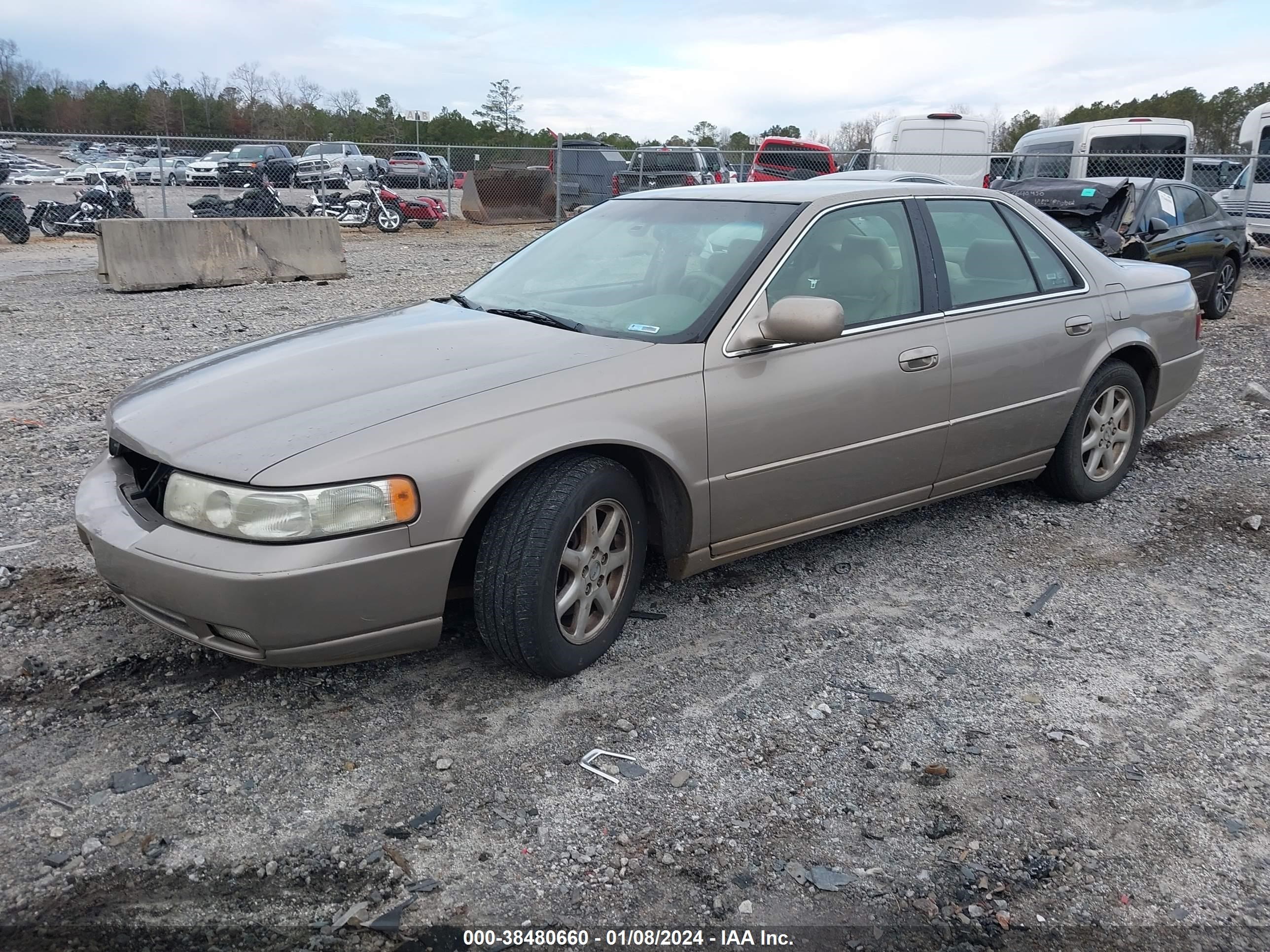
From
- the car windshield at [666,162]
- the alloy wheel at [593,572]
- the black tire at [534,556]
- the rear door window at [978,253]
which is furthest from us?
the car windshield at [666,162]

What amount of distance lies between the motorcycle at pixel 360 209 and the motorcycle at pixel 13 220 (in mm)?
5045

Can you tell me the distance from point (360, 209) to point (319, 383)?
1900 centimetres

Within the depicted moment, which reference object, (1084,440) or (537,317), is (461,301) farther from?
(1084,440)

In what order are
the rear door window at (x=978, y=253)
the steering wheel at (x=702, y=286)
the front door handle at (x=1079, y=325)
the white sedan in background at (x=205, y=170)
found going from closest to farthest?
the steering wheel at (x=702, y=286) → the rear door window at (x=978, y=253) → the front door handle at (x=1079, y=325) → the white sedan in background at (x=205, y=170)

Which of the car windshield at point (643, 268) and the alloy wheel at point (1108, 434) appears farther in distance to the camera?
the alloy wheel at point (1108, 434)

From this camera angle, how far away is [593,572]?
334cm

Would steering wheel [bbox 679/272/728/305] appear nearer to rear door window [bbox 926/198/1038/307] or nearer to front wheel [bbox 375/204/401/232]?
rear door window [bbox 926/198/1038/307]

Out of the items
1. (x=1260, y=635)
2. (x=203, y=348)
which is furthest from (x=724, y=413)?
(x=203, y=348)

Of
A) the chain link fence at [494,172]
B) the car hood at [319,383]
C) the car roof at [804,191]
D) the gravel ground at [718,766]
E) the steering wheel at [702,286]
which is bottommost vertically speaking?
the gravel ground at [718,766]

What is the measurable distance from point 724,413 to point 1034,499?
249 centimetres

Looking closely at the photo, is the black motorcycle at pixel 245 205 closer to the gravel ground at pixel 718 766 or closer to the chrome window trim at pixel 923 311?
the gravel ground at pixel 718 766

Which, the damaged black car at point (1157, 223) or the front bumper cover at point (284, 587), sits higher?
the damaged black car at point (1157, 223)

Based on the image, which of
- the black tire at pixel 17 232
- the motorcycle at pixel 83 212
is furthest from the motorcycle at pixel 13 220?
the motorcycle at pixel 83 212

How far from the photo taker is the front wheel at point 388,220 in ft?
68.7
